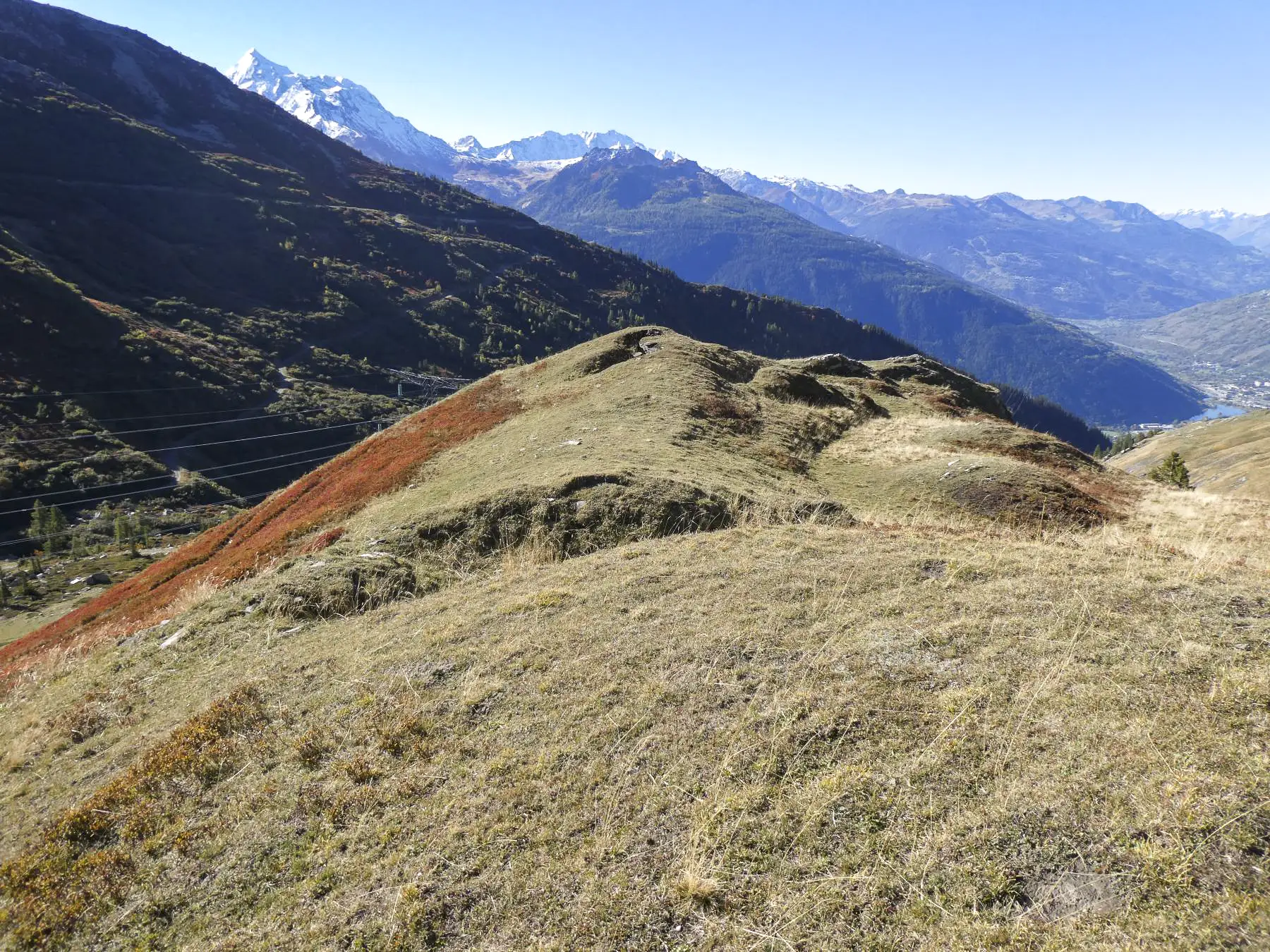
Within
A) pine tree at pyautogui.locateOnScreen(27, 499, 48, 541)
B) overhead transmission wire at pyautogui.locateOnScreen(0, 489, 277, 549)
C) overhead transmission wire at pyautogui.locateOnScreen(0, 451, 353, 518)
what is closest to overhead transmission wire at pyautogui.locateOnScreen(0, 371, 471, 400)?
overhead transmission wire at pyautogui.locateOnScreen(0, 451, 353, 518)


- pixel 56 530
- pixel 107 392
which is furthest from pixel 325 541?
pixel 107 392

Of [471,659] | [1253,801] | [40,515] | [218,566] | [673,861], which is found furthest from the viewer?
[40,515]

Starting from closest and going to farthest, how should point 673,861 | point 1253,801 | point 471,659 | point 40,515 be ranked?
point 1253,801
point 673,861
point 471,659
point 40,515

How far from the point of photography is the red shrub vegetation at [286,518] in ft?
90.4

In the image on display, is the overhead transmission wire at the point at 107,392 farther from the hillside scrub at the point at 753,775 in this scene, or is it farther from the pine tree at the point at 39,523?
the hillside scrub at the point at 753,775

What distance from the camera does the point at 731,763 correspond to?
7566 mm

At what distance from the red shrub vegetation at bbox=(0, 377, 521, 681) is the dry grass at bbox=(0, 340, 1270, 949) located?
1345 cm

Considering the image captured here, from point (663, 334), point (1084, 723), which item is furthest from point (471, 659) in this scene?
point (663, 334)

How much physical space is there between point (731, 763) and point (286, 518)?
33.6 m

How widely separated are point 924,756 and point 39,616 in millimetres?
115569

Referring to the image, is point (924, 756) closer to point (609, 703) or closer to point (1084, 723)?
point (1084, 723)

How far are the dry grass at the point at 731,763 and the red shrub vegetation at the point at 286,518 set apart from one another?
1345 centimetres

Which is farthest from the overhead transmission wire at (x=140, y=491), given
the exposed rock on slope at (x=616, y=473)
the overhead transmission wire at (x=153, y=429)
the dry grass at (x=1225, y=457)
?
the dry grass at (x=1225, y=457)

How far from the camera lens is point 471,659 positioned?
1149 centimetres
